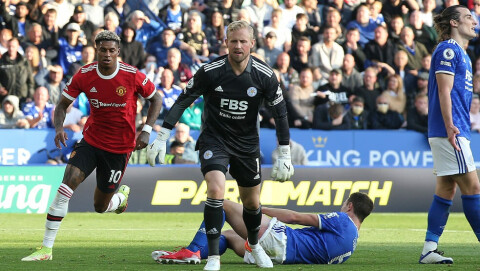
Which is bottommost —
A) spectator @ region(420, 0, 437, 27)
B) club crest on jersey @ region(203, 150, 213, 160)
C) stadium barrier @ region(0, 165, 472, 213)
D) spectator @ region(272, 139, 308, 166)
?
stadium barrier @ region(0, 165, 472, 213)

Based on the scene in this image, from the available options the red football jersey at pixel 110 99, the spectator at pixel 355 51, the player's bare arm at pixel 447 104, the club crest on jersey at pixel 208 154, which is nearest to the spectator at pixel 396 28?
the spectator at pixel 355 51

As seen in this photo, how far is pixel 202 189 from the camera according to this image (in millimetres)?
17141

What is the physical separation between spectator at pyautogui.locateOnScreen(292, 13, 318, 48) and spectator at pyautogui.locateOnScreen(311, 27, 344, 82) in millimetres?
325

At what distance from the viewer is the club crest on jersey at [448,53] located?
8781mm

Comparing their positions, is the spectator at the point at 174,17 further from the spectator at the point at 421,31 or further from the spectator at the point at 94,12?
the spectator at the point at 421,31

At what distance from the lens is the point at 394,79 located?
19891 millimetres

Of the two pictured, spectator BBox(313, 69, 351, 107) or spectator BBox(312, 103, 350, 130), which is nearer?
spectator BBox(312, 103, 350, 130)

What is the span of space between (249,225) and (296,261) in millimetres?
689

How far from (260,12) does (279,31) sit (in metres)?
0.66

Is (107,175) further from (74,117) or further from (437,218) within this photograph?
(74,117)

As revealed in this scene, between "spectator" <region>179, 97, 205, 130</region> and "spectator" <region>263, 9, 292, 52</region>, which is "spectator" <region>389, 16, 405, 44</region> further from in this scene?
"spectator" <region>179, 97, 205, 130</region>

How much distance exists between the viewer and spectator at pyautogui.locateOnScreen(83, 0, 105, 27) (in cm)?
1959

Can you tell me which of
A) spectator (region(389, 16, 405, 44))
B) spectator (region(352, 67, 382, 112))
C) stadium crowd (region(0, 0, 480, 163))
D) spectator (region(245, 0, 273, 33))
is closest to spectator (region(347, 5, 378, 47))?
stadium crowd (region(0, 0, 480, 163))

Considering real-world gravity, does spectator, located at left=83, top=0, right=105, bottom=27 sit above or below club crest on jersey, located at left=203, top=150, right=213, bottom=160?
above
